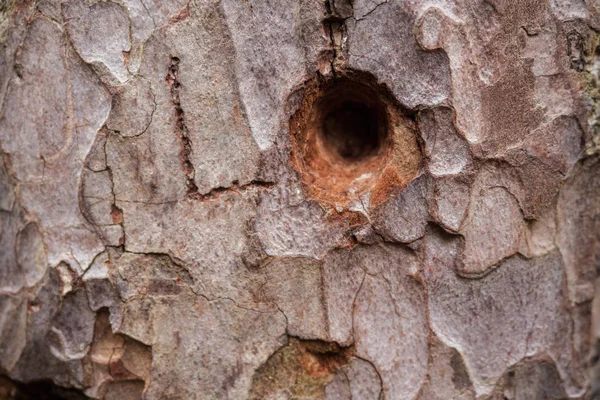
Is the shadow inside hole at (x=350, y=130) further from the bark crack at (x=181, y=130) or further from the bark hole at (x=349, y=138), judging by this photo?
the bark crack at (x=181, y=130)

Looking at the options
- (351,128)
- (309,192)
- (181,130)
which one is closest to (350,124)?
(351,128)

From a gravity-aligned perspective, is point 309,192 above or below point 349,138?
below

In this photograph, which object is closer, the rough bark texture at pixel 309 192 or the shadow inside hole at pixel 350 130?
the rough bark texture at pixel 309 192

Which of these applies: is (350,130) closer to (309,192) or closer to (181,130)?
(309,192)

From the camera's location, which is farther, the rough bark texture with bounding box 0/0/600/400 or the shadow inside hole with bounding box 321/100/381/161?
the shadow inside hole with bounding box 321/100/381/161

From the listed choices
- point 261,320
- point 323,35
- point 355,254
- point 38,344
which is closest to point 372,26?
point 323,35

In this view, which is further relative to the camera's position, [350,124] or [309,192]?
[350,124]

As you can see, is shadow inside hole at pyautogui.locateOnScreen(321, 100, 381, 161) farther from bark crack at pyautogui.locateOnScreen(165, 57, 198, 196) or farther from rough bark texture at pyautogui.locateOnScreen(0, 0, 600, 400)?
bark crack at pyautogui.locateOnScreen(165, 57, 198, 196)

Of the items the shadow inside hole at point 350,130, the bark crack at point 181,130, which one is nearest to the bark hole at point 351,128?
the shadow inside hole at point 350,130

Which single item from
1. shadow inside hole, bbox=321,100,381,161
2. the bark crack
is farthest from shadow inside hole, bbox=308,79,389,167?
the bark crack
